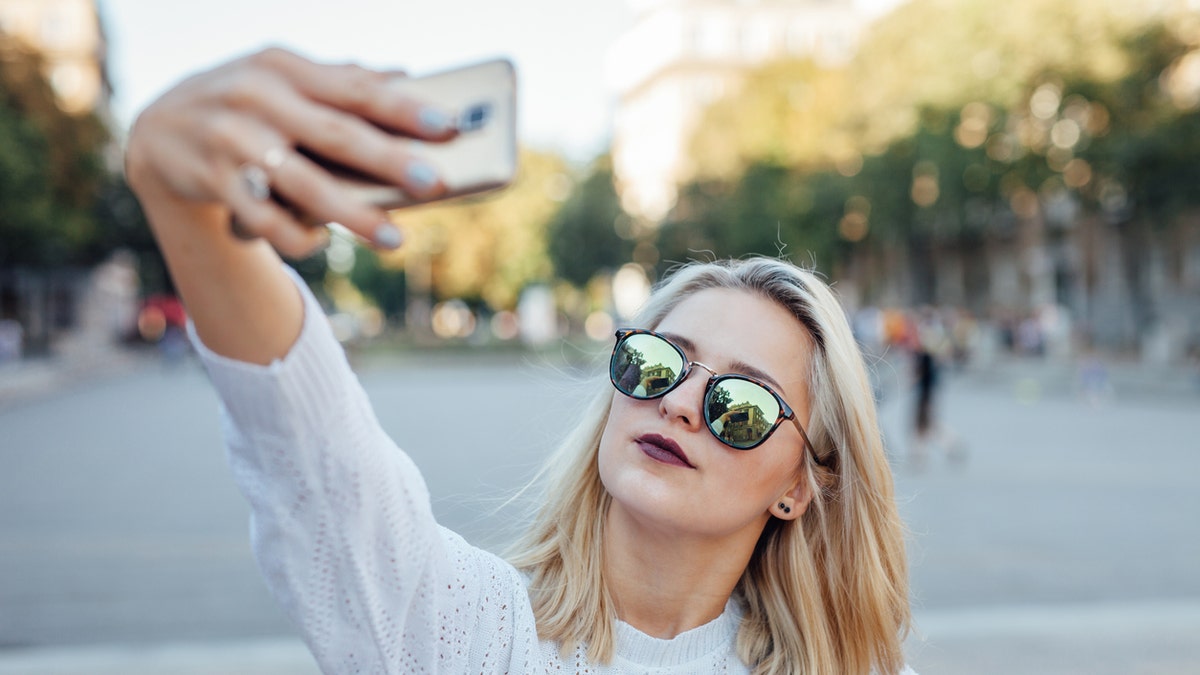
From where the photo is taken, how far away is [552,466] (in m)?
2.61

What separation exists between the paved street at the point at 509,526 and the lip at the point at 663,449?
0.78m

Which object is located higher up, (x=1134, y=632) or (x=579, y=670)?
(x=579, y=670)

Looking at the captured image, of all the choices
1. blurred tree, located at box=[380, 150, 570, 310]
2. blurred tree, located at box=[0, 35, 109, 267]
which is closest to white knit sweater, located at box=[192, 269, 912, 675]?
blurred tree, located at box=[0, 35, 109, 267]

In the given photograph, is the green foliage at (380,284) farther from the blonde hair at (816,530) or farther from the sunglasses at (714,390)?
the sunglasses at (714,390)

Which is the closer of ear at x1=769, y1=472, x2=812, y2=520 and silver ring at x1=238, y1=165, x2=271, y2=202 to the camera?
silver ring at x1=238, y1=165, x2=271, y2=202

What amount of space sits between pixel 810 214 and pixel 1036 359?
48.4 feet

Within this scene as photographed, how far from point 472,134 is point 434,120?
0.12 feet

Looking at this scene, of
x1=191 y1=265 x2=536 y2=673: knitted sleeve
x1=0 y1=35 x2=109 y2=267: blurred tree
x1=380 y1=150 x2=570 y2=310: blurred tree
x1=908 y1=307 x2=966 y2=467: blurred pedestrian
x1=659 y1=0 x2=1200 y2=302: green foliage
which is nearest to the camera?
x1=191 y1=265 x2=536 y2=673: knitted sleeve

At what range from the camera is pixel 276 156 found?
98 cm

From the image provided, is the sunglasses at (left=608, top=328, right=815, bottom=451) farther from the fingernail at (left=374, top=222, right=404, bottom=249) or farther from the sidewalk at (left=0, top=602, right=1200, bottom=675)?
the sidewalk at (left=0, top=602, right=1200, bottom=675)

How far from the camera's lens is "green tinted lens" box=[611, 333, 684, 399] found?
217 cm

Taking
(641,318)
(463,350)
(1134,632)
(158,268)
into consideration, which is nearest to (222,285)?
(641,318)

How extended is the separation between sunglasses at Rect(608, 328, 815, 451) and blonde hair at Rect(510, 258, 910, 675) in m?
0.21

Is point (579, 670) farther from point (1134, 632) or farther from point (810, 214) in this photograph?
point (810, 214)
